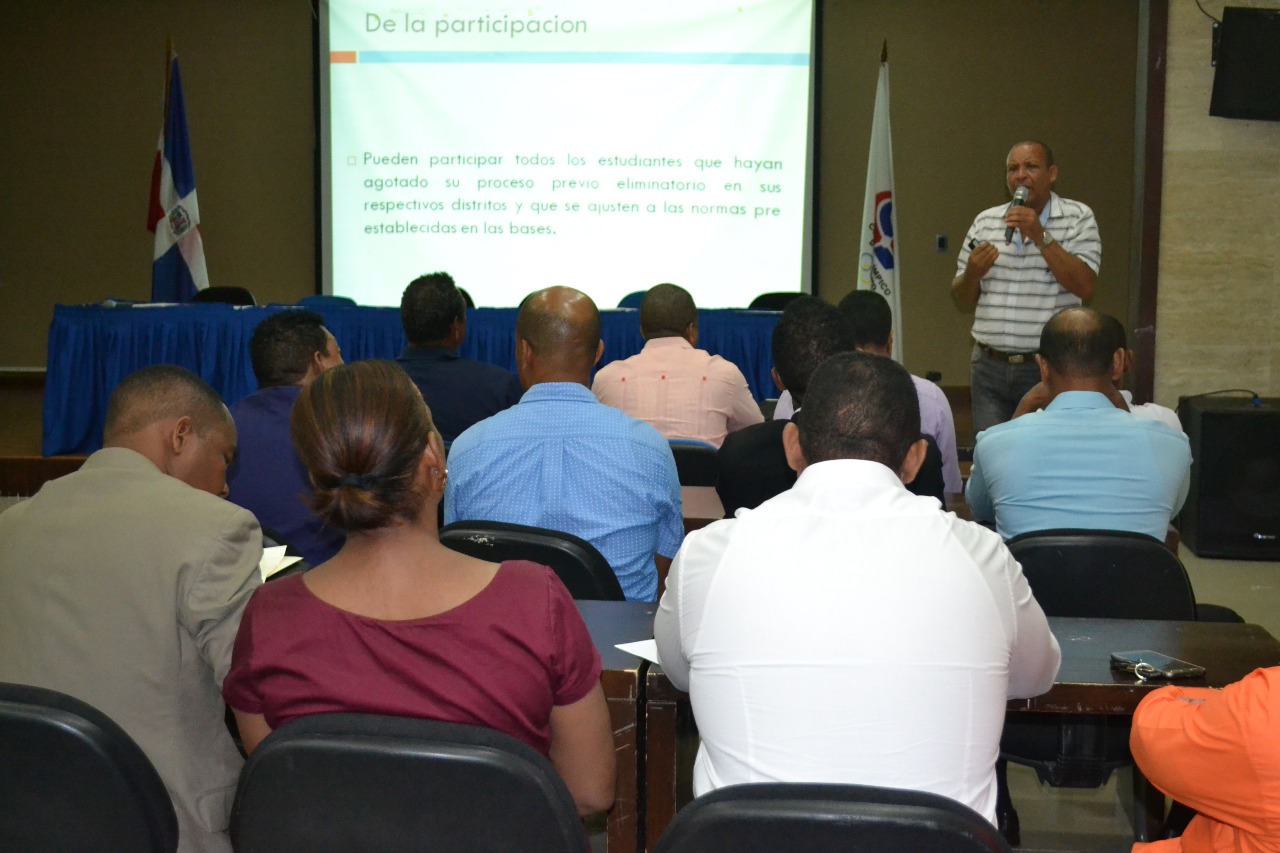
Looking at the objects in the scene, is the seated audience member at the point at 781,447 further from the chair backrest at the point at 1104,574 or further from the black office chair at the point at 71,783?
the black office chair at the point at 71,783

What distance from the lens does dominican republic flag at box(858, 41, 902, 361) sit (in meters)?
6.34

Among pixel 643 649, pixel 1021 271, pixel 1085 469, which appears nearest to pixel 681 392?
pixel 1085 469

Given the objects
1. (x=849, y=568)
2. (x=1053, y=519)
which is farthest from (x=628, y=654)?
(x=1053, y=519)

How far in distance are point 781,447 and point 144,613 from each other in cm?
148

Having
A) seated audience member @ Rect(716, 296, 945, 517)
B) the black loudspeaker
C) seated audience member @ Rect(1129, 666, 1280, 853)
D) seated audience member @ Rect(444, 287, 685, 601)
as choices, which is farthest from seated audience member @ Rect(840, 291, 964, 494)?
the black loudspeaker

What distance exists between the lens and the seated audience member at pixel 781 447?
110 inches

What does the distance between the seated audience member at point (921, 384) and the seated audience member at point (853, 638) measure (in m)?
1.73

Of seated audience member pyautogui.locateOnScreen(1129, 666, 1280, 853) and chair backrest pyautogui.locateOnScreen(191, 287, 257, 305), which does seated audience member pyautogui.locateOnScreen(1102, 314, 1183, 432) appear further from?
chair backrest pyautogui.locateOnScreen(191, 287, 257, 305)

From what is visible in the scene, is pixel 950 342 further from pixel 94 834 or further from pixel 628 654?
pixel 94 834

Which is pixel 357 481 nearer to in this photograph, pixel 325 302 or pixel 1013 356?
pixel 1013 356

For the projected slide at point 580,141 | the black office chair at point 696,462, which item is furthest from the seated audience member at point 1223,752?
the projected slide at point 580,141

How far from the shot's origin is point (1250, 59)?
573 cm

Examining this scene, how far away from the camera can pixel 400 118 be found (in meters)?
7.20

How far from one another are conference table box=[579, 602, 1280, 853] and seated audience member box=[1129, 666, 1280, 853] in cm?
18
